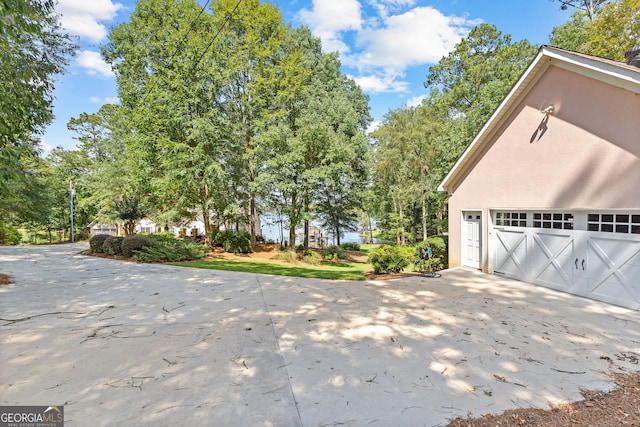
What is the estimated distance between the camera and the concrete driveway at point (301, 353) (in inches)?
104

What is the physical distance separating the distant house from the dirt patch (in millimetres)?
4226

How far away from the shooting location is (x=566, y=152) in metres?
6.83

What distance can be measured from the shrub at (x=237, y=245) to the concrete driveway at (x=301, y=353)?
10149mm

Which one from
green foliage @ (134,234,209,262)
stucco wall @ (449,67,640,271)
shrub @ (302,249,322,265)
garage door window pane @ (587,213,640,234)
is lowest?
shrub @ (302,249,322,265)

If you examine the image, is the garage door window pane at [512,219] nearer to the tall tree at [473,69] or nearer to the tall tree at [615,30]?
the tall tree at [615,30]

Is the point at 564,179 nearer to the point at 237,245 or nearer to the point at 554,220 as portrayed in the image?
the point at 554,220

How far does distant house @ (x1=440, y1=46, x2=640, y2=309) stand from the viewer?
5.75 meters

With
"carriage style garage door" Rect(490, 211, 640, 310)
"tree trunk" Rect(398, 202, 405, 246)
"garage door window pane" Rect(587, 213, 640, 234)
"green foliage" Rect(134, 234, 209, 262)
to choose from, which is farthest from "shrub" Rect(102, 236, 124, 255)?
"tree trunk" Rect(398, 202, 405, 246)

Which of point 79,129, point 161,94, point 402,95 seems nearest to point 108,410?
point 161,94

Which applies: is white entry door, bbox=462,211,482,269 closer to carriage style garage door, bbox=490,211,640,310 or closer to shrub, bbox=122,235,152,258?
carriage style garage door, bbox=490,211,640,310

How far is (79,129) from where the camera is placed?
27578mm

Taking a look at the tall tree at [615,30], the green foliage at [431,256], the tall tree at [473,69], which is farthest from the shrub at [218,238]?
the tall tree at [615,30]

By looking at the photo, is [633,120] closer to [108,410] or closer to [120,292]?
[108,410]

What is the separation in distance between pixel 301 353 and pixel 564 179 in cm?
735
